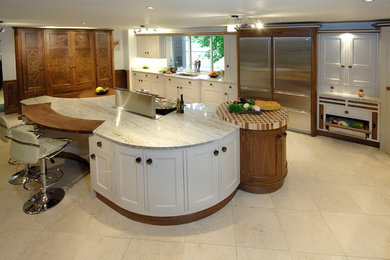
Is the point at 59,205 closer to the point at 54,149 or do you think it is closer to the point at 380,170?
the point at 54,149

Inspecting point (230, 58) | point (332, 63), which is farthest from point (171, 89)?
point (332, 63)

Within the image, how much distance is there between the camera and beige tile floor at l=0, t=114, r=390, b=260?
9.93 ft

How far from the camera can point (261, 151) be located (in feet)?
13.1

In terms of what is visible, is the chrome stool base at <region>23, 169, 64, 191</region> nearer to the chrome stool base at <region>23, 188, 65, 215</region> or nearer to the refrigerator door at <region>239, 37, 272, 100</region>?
the chrome stool base at <region>23, 188, 65, 215</region>

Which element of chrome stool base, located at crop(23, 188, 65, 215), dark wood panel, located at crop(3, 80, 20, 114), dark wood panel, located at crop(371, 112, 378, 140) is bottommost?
chrome stool base, located at crop(23, 188, 65, 215)

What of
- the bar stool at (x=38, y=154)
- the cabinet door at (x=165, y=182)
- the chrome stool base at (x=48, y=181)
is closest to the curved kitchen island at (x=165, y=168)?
the cabinet door at (x=165, y=182)

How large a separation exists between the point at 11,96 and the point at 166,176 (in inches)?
248

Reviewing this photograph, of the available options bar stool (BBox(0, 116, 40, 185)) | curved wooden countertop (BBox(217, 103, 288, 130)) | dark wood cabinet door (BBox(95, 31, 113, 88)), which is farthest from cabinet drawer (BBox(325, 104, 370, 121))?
dark wood cabinet door (BBox(95, 31, 113, 88))

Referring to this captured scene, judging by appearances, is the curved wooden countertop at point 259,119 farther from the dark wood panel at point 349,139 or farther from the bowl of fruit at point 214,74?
the bowl of fruit at point 214,74

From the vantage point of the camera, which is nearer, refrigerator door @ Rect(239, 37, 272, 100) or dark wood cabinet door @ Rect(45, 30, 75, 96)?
refrigerator door @ Rect(239, 37, 272, 100)

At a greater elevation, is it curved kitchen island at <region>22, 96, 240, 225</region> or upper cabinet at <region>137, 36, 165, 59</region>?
upper cabinet at <region>137, 36, 165, 59</region>

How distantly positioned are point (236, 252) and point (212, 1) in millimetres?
2245

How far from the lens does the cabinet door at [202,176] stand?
334cm

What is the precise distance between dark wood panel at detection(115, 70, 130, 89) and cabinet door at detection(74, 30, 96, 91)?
1.04 m
